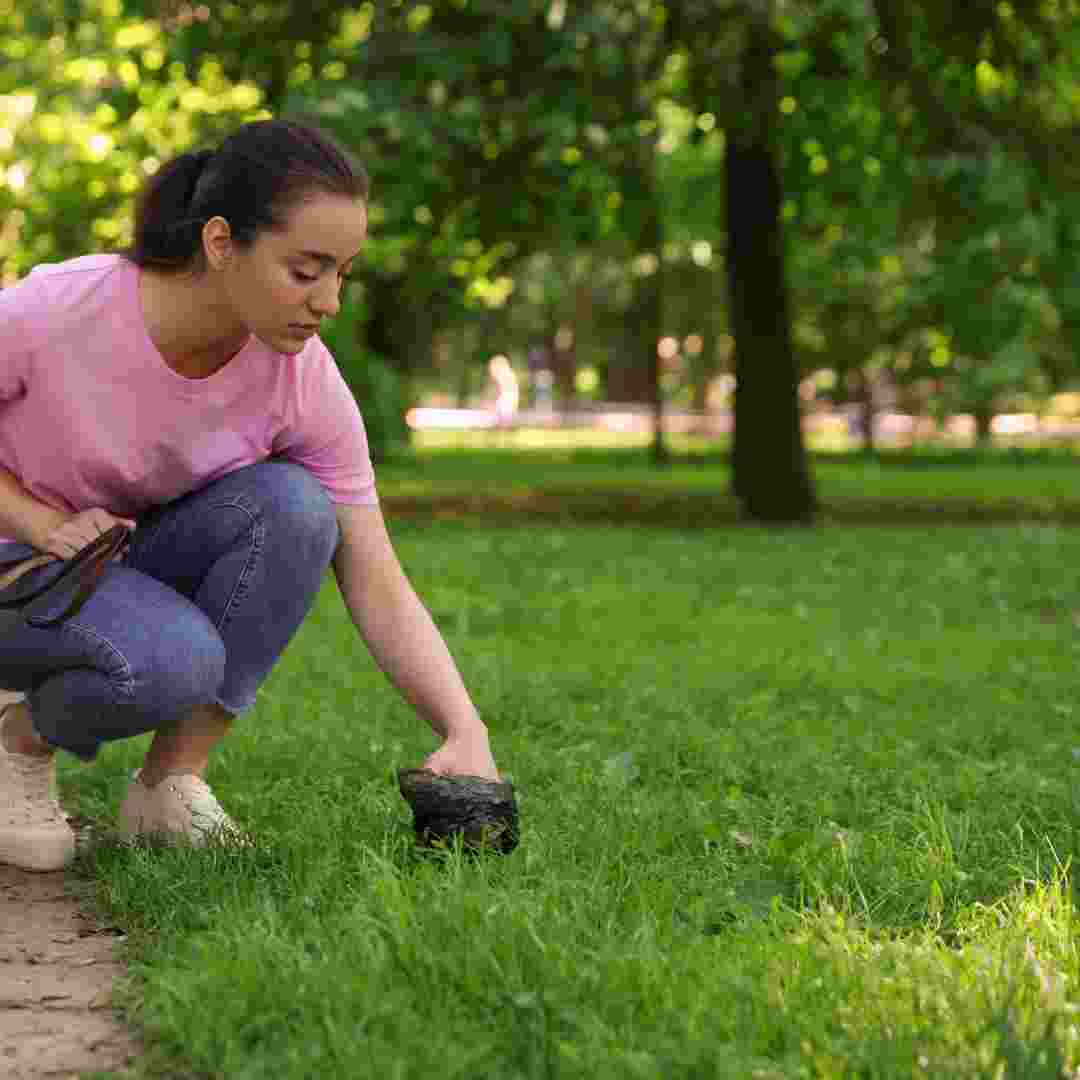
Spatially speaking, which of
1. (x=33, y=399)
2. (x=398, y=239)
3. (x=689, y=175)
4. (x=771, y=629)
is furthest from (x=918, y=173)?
(x=33, y=399)

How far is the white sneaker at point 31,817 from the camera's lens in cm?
385

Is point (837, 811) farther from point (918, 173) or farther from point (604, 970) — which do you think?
point (918, 173)

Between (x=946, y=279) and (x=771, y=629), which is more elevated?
(x=946, y=279)

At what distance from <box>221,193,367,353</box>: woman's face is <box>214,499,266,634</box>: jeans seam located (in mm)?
439

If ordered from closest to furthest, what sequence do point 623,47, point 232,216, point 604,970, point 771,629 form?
point 604,970 → point 232,216 → point 771,629 → point 623,47

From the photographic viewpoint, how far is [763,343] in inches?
573

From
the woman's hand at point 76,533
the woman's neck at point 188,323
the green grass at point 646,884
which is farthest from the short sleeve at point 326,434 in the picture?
the green grass at point 646,884

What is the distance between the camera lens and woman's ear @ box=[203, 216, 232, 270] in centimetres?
337

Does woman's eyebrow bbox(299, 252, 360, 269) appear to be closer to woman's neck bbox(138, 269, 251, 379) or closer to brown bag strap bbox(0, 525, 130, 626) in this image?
woman's neck bbox(138, 269, 251, 379)

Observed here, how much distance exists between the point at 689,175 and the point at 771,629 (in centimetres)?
1565

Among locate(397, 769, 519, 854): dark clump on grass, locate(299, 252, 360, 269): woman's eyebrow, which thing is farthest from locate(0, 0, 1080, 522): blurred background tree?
locate(397, 769, 519, 854): dark clump on grass

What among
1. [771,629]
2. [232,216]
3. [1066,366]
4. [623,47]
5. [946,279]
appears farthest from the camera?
[1066,366]

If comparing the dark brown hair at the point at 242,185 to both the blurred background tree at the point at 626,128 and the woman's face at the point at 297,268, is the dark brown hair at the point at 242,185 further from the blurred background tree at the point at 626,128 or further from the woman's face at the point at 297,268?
the blurred background tree at the point at 626,128

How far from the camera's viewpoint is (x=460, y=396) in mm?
56125
